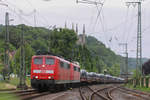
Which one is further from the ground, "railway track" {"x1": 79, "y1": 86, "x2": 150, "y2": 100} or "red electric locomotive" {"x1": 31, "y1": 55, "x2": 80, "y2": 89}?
"red electric locomotive" {"x1": 31, "y1": 55, "x2": 80, "y2": 89}

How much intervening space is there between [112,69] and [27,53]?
110013 millimetres

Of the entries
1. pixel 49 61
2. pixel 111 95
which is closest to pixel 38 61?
pixel 49 61

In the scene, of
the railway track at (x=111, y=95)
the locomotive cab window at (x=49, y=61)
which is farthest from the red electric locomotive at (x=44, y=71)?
the railway track at (x=111, y=95)

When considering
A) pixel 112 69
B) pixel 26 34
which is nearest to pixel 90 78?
pixel 26 34

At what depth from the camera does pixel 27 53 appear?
68938 mm

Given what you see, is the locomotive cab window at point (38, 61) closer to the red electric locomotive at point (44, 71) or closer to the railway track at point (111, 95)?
the red electric locomotive at point (44, 71)

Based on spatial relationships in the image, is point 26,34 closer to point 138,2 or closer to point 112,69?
point 138,2

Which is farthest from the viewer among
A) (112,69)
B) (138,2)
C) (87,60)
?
(112,69)

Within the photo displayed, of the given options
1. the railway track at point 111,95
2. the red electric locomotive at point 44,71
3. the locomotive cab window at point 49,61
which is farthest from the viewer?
the locomotive cab window at point 49,61

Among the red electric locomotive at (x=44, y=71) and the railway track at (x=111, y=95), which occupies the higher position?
the red electric locomotive at (x=44, y=71)

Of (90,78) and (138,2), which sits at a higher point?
(138,2)

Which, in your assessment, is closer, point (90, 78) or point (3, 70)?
point (3, 70)

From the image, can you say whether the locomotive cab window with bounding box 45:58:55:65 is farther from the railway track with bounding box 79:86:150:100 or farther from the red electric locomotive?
the railway track with bounding box 79:86:150:100

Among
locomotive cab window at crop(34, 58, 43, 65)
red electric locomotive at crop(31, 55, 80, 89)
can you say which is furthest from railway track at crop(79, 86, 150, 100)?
locomotive cab window at crop(34, 58, 43, 65)
